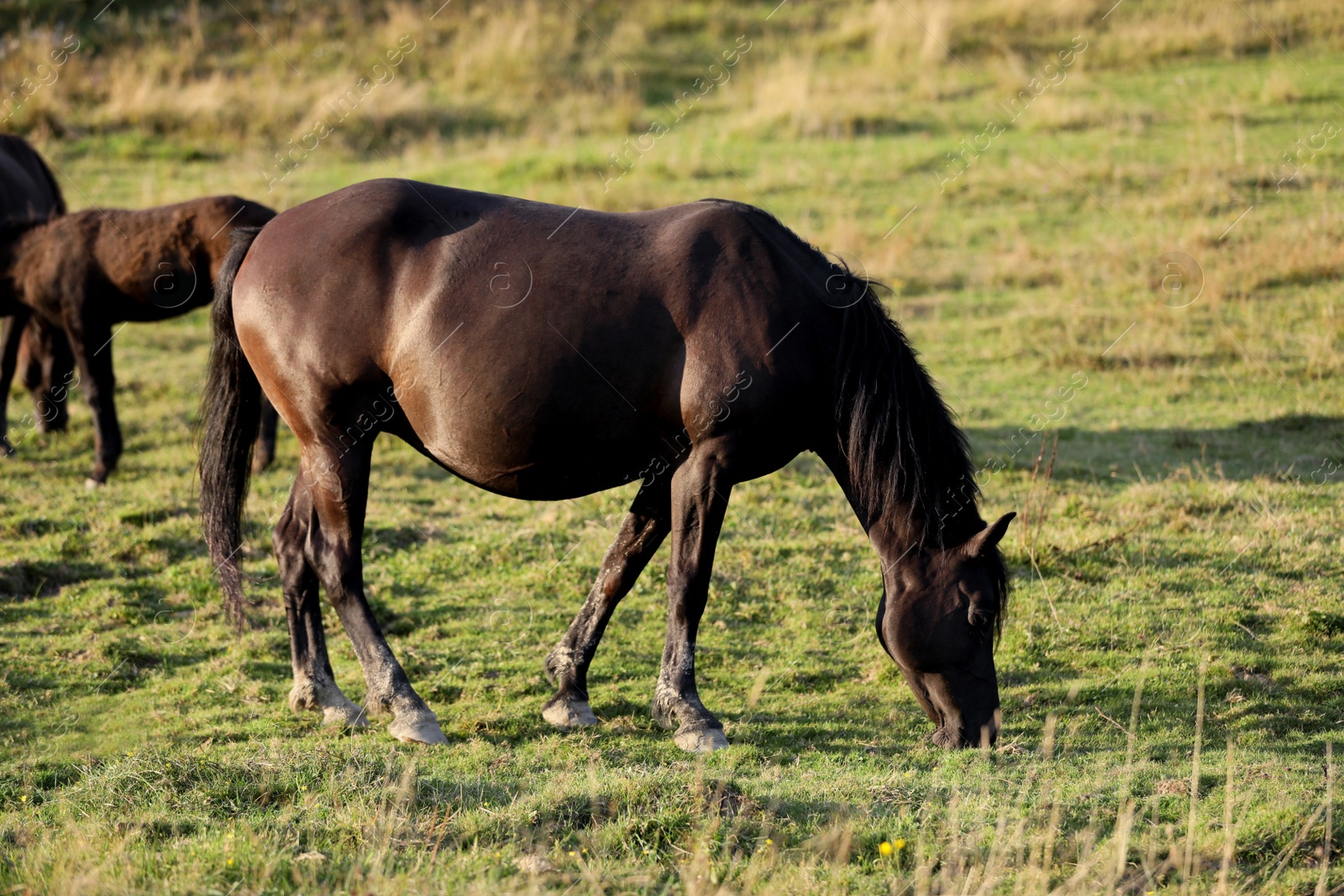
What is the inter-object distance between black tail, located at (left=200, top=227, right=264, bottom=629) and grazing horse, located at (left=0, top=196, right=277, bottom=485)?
3.88 metres

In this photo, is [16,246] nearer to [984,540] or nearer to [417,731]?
[417,731]

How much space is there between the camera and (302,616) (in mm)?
6219

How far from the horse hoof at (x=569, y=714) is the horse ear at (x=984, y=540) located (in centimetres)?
197

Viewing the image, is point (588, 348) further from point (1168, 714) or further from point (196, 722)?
point (1168, 714)

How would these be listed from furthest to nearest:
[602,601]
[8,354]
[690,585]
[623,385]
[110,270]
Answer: [8,354]
[110,270]
[602,601]
[690,585]
[623,385]

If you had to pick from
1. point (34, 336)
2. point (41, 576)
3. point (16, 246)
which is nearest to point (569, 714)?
point (41, 576)

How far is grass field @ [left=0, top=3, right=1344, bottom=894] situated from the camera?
431cm

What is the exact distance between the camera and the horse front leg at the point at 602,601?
6.01m

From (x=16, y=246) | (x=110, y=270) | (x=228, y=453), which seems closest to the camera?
(x=228, y=453)

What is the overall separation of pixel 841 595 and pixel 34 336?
8.00 metres

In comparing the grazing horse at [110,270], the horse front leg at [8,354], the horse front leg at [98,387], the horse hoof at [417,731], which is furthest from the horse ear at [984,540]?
the horse front leg at [8,354]

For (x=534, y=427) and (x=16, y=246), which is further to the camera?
(x=16, y=246)

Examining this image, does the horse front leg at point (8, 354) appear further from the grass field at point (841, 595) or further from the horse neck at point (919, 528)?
the horse neck at point (919, 528)

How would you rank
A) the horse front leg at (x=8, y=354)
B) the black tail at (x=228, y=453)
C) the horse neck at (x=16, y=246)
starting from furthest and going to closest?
the horse front leg at (x=8, y=354), the horse neck at (x=16, y=246), the black tail at (x=228, y=453)
